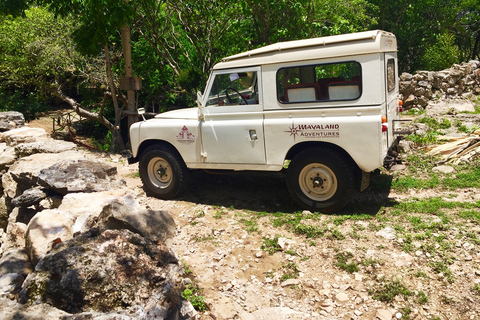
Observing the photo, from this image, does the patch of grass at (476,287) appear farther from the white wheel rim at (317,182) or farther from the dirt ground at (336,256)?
the white wheel rim at (317,182)

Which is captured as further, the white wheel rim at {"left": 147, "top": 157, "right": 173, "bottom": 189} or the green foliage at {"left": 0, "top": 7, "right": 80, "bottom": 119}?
the green foliage at {"left": 0, "top": 7, "right": 80, "bottom": 119}

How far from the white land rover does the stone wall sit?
6.98 metres

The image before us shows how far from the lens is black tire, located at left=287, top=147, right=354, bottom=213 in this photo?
5.86 m

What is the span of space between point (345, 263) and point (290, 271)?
0.60 metres

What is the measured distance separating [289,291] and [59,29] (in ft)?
38.0

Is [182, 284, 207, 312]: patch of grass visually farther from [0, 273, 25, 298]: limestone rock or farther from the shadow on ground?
the shadow on ground

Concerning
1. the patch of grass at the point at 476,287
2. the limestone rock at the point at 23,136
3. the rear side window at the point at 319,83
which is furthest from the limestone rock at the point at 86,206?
the limestone rock at the point at 23,136

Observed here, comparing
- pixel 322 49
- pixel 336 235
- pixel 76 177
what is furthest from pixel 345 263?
pixel 76 177

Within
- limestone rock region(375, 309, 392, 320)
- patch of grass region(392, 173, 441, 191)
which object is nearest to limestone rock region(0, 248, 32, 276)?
limestone rock region(375, 309, 392, 320)

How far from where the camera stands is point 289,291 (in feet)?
14.6

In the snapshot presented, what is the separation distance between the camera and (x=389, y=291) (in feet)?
14.0

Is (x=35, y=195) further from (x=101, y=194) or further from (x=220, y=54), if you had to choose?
(x=220, y=54)

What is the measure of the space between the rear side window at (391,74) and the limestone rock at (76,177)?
13.7ft

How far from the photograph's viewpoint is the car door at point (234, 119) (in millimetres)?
6285
